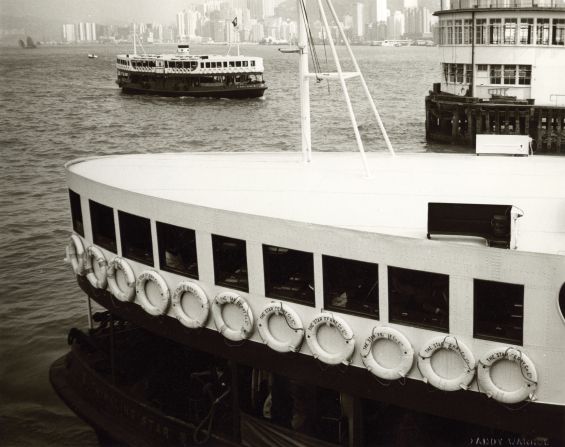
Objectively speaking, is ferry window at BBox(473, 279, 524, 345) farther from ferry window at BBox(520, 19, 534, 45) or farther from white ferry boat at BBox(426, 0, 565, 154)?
ferry window at BBox(520, 19, 534, 45)

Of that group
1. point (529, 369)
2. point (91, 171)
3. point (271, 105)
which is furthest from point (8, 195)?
point (271, 105)

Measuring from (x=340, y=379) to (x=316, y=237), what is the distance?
5.45 ft

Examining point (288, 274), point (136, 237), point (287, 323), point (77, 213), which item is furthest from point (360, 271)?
point (77, 213)

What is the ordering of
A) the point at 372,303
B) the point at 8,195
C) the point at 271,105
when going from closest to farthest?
the point at 372,303, the point at 8,195, the point at 271,105

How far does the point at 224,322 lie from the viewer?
9742 millimetres

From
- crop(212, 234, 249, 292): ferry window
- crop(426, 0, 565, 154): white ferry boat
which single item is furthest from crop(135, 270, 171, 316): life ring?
crop(426, 0, 565, 154): white ferry boat

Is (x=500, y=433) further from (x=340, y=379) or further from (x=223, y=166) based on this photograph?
(x=223, y=166)

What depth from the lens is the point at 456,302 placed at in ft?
25.9

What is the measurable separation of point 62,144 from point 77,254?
41.1 m

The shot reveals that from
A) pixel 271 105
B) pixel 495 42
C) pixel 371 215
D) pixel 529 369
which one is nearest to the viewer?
pixel 529 369

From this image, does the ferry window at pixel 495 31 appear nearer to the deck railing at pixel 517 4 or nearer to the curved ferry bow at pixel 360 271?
the deck railing at pixel 517 4

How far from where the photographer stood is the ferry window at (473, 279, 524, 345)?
774 cm

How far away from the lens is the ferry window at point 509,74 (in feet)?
164

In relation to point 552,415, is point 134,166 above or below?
above
